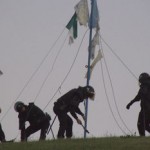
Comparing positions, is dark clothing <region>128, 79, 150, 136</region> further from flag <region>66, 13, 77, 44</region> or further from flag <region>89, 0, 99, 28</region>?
flag <region>66, 13, 77, 44</region>

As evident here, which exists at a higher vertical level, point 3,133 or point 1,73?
point 1,73

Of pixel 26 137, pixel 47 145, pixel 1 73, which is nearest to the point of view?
pixel 47 145

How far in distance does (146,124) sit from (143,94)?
3.20ft

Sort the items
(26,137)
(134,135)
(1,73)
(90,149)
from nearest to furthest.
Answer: (90,149) < (134,135) < (26,137) < (1,73)

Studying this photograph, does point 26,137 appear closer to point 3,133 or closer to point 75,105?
point 3,133

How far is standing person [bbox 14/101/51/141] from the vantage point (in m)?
17.0

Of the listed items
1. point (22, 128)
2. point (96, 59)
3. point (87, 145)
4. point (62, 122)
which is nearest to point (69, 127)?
point (62, 122)

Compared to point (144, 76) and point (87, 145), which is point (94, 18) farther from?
point (87, 145)

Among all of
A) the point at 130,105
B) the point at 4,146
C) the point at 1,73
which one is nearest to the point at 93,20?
the point at 1,73

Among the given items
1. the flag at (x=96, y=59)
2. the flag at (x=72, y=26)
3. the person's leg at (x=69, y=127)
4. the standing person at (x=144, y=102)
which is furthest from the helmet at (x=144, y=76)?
the flag at (x=72, y=26)

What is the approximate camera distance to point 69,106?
16141mm

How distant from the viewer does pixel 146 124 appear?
53.9ft

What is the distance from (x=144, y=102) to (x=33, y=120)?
359 centimetres

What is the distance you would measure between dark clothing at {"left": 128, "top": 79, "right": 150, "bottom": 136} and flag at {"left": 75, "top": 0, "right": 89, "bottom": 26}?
5.66 meters
